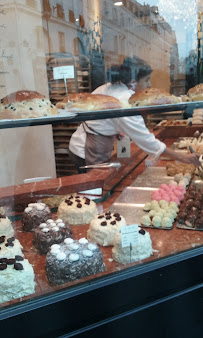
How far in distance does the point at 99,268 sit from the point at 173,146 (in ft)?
7.49

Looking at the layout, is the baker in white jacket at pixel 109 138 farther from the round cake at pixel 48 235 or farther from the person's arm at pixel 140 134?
the round cake at pixel 48 235

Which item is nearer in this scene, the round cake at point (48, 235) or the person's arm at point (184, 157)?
the round cake at point (48, 235)

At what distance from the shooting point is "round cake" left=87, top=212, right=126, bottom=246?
1.71 m

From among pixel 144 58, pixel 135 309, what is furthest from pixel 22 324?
pixel 144 58

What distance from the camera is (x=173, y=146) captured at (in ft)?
11.3

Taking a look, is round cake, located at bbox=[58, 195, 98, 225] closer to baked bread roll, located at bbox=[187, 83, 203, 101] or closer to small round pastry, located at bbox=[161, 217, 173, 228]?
small round pastry, located at bbox=[161, 217, 173, 228]

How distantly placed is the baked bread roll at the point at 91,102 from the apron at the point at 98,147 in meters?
0.86

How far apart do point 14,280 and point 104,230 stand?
586 mm

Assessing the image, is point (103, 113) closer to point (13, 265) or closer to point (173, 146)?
point (13, 265)

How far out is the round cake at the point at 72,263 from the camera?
1358mm

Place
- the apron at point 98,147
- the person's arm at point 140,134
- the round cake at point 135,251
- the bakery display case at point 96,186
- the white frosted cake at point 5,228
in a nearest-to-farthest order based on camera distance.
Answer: the bakery display case at point 96,186
the round cake at point 135,251
the white frosted cake at point 5,228
the person's arm at point 140,134
the apron at point 98,147

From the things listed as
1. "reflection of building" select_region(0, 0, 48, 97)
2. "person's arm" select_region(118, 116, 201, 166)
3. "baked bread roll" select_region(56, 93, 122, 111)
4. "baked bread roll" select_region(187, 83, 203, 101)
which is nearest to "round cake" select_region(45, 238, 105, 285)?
"baked bread roll" select_region(56, 93, 122, 111)

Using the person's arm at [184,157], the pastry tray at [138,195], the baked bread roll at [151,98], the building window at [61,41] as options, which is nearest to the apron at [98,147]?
the pastry tray at [138,195]

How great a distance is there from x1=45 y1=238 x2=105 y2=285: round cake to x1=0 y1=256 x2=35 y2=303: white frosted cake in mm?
103
